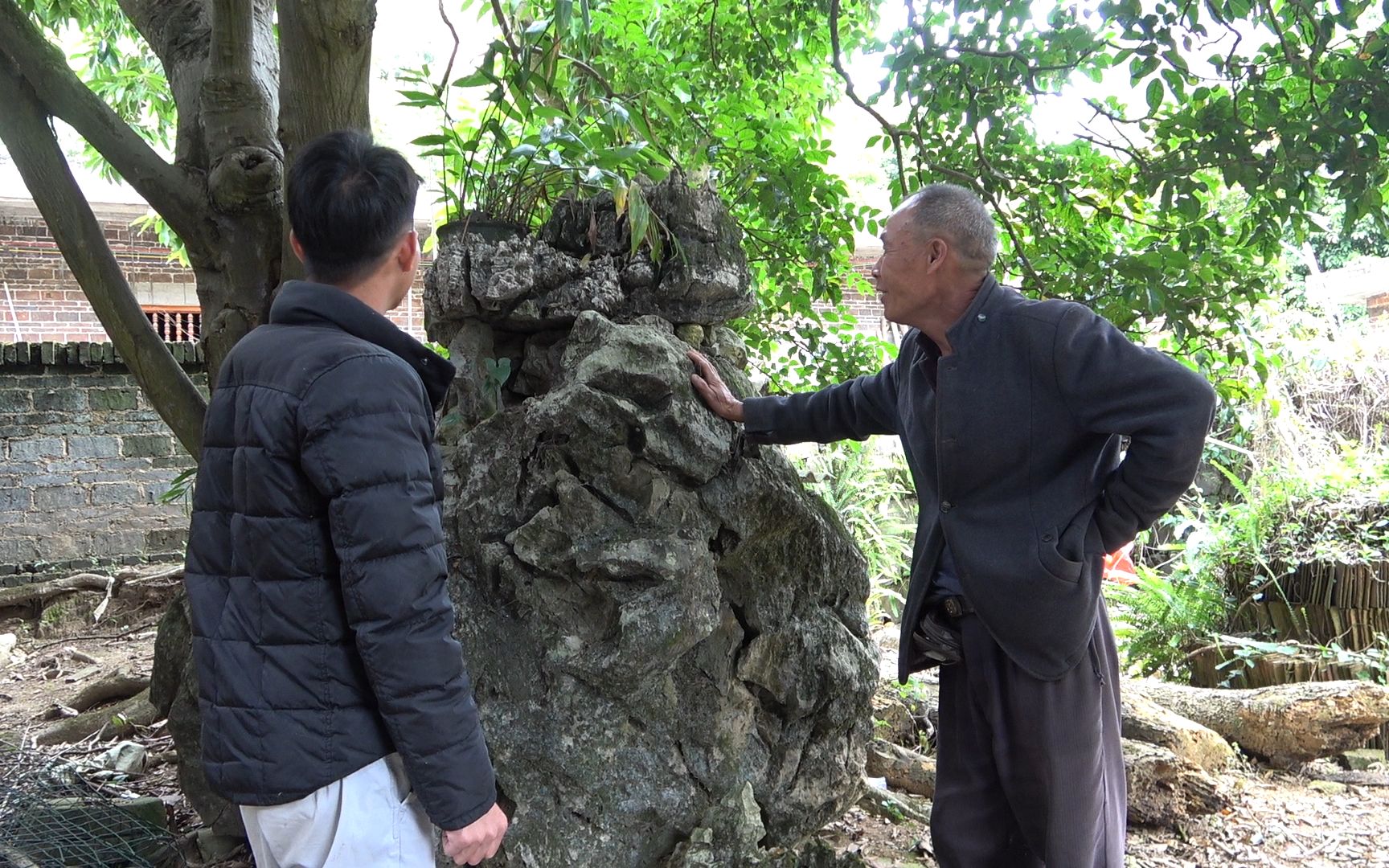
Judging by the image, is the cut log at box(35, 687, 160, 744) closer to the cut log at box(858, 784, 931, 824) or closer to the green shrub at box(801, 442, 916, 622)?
the cut log at box(858, 784, 931, 824)

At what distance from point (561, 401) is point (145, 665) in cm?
464

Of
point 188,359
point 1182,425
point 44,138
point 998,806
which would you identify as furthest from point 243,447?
point 188,359

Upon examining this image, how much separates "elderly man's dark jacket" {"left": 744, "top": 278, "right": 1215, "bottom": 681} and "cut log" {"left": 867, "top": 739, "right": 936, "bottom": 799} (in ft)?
6.60

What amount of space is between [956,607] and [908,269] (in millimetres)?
842

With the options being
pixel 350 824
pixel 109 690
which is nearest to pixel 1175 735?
pixel 350 824

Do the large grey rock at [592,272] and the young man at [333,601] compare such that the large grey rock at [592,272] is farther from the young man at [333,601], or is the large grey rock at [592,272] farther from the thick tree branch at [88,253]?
the thick tree branch at [88,253]

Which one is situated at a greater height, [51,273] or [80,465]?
[51,273]

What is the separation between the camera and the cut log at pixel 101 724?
486 centimetres

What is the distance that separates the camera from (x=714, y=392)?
269 cm

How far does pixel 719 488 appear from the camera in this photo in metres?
2.68

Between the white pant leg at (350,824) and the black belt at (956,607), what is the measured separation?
1.40 meters

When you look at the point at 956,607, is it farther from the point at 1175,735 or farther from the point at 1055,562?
the point at 1175,735

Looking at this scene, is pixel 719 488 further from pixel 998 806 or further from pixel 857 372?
pixel 857 372

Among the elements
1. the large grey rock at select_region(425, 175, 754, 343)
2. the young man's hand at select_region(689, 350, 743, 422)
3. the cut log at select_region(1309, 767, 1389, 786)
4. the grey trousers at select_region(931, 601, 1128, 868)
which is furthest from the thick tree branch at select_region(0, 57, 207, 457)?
the cut log at select_region(1309, 767, 1389, 786)
